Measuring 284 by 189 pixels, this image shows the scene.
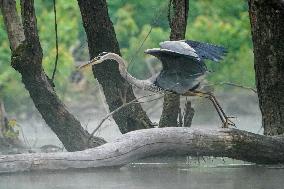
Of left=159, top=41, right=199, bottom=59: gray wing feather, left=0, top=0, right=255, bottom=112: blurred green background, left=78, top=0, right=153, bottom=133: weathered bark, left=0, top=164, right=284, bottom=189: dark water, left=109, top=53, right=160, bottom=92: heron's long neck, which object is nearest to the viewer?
left=0, top=164, right=284, bottom=189: dark water

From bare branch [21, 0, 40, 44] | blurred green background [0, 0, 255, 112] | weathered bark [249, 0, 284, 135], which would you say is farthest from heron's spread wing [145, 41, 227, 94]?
blurred green background [0, 0, 255, 112]

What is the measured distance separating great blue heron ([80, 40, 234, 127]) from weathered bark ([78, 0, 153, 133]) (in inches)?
15.1

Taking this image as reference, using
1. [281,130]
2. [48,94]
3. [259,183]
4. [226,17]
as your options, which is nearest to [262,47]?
[281,130]

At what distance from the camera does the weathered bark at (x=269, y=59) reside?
9.94 metres

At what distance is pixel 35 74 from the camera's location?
10.7m

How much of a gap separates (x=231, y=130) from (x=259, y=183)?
924mm

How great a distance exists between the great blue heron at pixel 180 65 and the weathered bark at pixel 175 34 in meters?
0.48

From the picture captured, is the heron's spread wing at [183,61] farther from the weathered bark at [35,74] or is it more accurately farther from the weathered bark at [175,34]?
the weathered bark at [35,74]

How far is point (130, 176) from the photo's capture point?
32.0ft

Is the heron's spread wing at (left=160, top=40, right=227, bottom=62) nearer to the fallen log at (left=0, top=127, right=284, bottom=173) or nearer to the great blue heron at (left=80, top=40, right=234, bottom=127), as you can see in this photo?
the great blue heron at (left=80, top=40, right=234, bottom=127)

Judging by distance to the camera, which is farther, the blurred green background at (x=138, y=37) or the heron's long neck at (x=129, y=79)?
the blurred green background at (x=138, y=37)

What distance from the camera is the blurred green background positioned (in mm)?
17391

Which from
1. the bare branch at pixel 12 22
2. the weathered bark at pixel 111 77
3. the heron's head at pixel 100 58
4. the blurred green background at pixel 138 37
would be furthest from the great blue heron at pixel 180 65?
the blurred green background at pixel 138 37

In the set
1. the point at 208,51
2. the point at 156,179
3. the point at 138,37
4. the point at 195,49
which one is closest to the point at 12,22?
the point at 195,49
